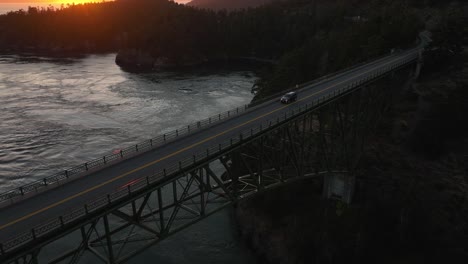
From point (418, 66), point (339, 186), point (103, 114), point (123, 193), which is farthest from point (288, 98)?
point (103, 114)

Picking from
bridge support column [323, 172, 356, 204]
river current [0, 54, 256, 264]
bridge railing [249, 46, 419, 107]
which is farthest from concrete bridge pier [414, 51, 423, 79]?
river current [0, 54, 256, 264]

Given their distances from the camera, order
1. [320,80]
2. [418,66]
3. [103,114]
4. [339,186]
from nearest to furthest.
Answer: [339,186]
[320,80]
[418,66]
[103,114]

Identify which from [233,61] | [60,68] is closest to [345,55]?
[233,61]

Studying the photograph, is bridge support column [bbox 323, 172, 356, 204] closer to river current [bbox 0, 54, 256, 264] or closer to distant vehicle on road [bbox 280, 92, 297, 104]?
distant vehicle on road [bbox 280, 92, 297, 104]

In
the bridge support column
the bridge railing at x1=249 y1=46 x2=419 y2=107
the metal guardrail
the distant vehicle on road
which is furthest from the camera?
the bridge railing at x1=249 y1=46 x2=419 y2=107

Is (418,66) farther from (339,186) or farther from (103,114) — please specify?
(103,114)

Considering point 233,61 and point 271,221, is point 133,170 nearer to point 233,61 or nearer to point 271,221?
point 271,221
